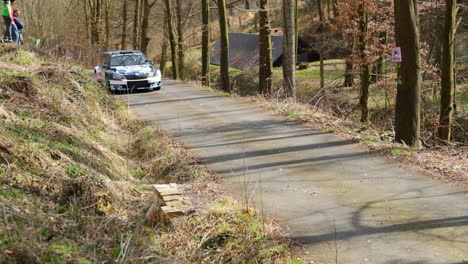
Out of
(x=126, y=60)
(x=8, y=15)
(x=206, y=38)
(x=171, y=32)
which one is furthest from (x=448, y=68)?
(x=171, y=32)

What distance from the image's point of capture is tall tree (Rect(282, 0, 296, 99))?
19.2 meters

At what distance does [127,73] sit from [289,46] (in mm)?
6467

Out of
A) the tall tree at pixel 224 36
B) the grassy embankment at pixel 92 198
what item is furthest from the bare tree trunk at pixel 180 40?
the grassy embankment at pixel 92 198

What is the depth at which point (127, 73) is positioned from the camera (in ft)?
69.6

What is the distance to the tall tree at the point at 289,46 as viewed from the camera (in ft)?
63.1

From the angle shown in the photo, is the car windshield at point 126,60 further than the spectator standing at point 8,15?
Yes

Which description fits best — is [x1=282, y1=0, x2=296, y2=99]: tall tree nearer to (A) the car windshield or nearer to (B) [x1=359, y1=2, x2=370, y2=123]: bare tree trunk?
(B) [x1=359, y1=2, x2=370, y2=123]: bare tree trunk

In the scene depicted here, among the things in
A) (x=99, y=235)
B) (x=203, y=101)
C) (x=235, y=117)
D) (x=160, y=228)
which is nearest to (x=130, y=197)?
(x=160, y=228)

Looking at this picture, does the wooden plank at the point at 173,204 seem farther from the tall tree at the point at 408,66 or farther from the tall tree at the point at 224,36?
the tall tree at the point at 224,36

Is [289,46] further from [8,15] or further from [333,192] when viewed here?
[333,192]

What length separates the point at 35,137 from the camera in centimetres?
926

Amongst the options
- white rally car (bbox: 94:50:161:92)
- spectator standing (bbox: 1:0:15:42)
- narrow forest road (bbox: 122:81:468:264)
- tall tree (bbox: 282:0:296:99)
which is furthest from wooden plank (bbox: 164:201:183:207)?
white rally car (bbox: 94:50:161:92)

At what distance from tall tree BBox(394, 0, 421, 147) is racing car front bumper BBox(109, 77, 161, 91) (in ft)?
39.0

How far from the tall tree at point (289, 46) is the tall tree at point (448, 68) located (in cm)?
548
